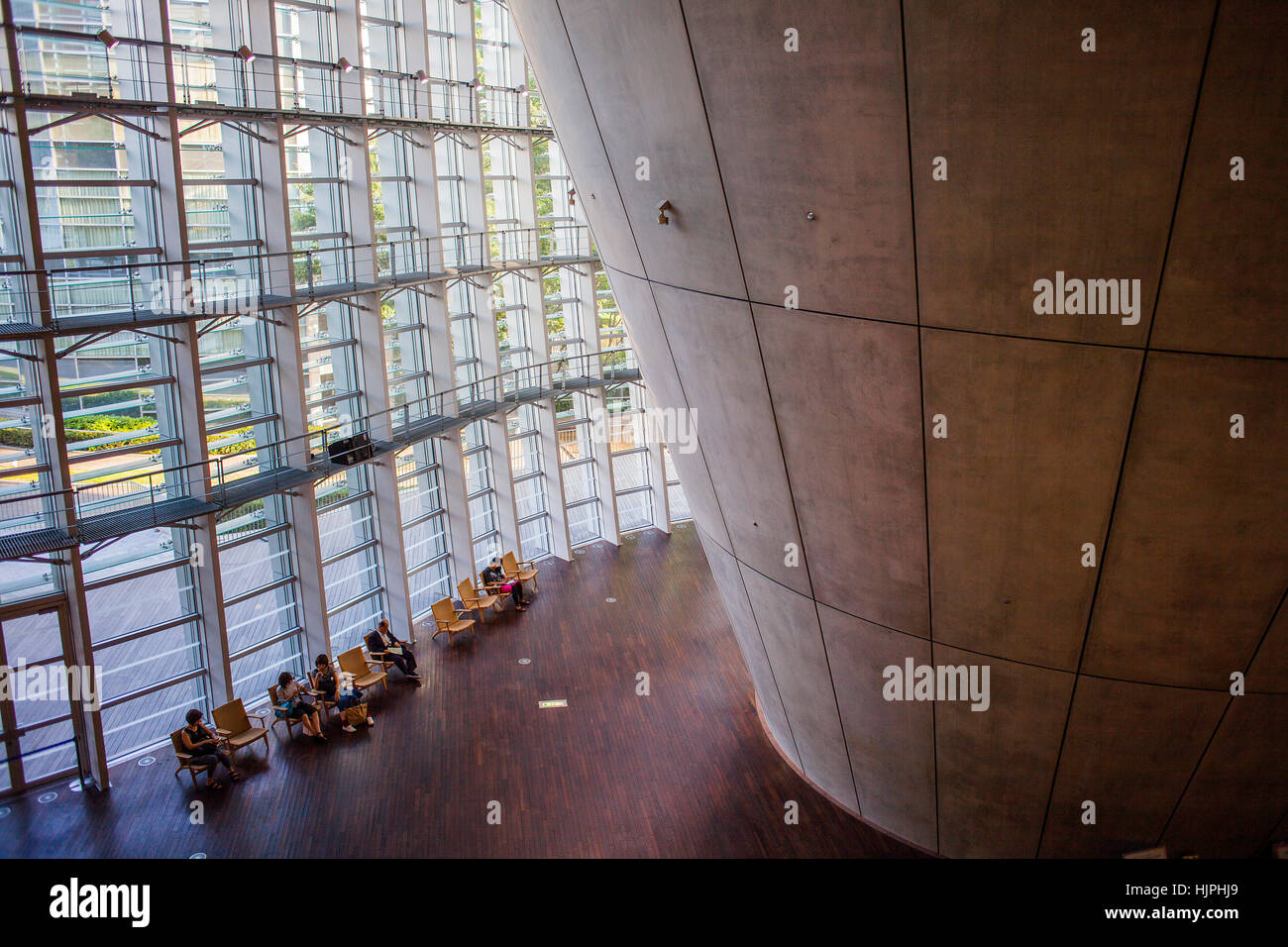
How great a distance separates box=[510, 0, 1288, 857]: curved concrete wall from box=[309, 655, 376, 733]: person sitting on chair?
309 inches

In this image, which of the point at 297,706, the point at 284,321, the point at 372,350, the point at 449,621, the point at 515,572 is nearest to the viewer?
the point at 297,706

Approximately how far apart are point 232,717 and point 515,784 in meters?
4.81

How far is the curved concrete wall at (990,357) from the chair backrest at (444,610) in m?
9.32

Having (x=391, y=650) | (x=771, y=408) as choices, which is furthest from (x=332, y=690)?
(x=771, y=408)

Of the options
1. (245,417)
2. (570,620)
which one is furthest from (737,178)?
(570,620)

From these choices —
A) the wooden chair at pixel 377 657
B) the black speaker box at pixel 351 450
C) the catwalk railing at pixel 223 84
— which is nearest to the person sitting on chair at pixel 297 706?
the wooden chair at pixel 377 657

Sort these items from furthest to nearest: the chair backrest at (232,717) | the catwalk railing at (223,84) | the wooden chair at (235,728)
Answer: the chair backrest at (232,717)
the wooden chair at (235,728)
the catwalk railing at (223,84)

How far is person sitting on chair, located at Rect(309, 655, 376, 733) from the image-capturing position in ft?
50.5

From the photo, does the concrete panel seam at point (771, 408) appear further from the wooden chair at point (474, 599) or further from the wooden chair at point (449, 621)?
the wooden chair at point (474, 599)

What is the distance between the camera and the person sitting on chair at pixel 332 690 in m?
15.4

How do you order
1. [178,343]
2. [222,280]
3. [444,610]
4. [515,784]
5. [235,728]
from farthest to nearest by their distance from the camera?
[444,610], [222,280], [235,728], [178,343], [515,784]

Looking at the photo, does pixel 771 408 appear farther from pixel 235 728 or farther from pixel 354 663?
pixel 354 663

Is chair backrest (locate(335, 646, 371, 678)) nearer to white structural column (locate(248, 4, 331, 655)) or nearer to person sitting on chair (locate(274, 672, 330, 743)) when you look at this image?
white structural column (locate(248, 4, 331, 655))

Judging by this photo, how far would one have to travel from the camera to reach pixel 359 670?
54.9 ft
